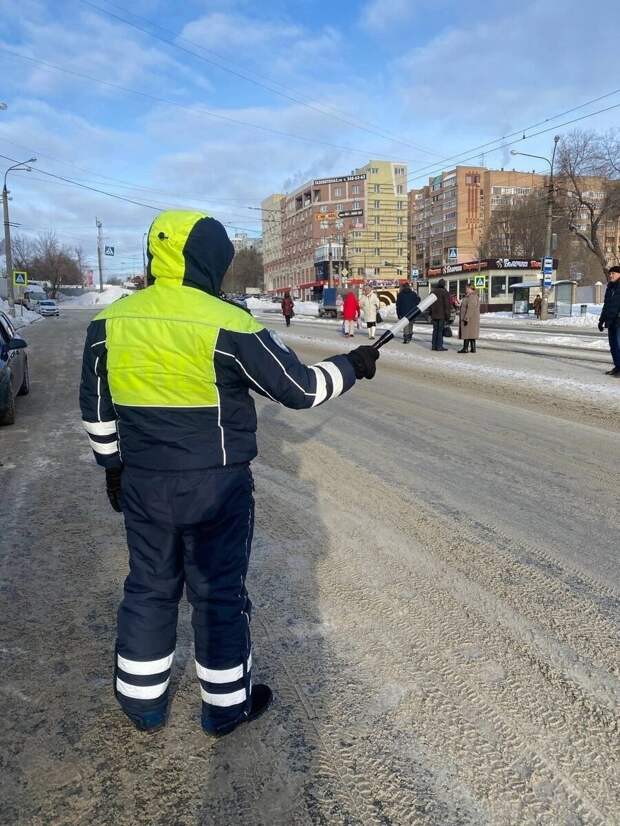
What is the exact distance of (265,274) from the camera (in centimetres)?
13300

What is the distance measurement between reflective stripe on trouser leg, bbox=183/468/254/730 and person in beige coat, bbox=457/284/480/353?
12.9 metres

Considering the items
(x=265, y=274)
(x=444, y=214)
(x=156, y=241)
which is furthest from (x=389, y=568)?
(x=265, y=274)

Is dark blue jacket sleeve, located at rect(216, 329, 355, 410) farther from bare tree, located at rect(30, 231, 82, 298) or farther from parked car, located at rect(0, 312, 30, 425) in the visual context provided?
bare tree, located at rect(30, 231, 82, 298)

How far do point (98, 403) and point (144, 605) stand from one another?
76cm

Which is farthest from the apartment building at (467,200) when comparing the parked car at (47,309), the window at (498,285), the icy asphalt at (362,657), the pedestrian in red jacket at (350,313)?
the icy asphalt at (362,657)

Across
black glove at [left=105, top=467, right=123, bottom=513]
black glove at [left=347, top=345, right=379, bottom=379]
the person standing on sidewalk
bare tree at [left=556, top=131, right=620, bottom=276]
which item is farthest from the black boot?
bare tree at [left=556, top=131, right=620, bottom=276]

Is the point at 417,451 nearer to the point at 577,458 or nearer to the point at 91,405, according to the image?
the point at 577,458

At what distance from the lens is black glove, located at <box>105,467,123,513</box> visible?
2.43m

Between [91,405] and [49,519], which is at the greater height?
[91,405]

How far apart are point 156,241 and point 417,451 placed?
14.9ft

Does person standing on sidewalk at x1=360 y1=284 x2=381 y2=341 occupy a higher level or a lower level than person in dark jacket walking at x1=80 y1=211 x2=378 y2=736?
higher

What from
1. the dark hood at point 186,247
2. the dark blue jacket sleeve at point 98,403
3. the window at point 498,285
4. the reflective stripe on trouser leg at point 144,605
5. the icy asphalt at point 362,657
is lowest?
the icy asphalt at point 362,657

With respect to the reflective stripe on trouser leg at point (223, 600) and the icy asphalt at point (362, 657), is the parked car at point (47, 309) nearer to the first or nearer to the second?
the icy asphalt at point (362, 657)

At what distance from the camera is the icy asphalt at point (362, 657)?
76.5 inches
